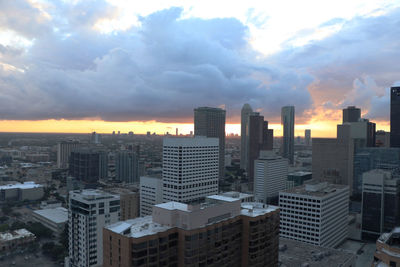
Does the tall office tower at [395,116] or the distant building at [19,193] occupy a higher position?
the tall office tower at [395,116]

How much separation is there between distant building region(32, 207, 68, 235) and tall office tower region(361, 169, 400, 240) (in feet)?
252

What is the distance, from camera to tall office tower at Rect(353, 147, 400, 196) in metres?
117

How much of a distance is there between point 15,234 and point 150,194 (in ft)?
110

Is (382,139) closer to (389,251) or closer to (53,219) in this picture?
(53,219)

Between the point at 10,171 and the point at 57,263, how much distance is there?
12362 cm

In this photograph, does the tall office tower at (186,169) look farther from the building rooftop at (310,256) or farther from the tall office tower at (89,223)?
the building rooftop at (310,256)

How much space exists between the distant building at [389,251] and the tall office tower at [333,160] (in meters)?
119

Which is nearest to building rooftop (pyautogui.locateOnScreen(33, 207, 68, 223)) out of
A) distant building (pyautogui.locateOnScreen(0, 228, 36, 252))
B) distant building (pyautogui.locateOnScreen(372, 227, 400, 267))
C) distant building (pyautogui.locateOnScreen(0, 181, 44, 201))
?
distant building (pyautogui.locateOnScreen(0, 228, 36, 252))

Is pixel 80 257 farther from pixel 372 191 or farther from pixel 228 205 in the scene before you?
pixel 372 191

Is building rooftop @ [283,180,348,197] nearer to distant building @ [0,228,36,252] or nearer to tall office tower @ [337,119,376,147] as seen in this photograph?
distant building @ [0,228,36,252]

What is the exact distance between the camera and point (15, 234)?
250 ft

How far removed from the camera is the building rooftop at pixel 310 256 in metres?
43.4

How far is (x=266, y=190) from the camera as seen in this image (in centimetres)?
10938

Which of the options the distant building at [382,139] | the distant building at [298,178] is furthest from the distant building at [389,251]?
the distant building at [382,139]
